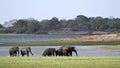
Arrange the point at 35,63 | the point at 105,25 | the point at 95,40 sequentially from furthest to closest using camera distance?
the point at 105,25
the point at 95,40
the point at 35,63

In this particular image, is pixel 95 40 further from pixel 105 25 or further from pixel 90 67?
pixel 105 25

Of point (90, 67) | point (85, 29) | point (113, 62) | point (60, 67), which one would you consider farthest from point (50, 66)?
point (85, 29)

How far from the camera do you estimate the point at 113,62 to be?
22844 millimetres

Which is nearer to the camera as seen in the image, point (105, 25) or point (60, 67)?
point (60, 67)

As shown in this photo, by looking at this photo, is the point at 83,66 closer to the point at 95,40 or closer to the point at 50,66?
the point at 50,66

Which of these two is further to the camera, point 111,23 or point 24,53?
point 111,23

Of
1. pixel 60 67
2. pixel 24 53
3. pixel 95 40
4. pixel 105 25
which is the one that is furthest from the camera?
pixel 105 25

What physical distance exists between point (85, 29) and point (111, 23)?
12.5 meters

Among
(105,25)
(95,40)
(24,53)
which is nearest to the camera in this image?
(24,53)

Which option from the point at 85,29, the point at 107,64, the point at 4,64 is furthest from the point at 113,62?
the point at 85,29

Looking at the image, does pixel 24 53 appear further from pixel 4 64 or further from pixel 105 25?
pixel 105 25

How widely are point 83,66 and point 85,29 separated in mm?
172532

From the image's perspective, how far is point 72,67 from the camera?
2106cm

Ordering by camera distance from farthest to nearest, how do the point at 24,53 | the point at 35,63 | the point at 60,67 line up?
1. the point at 24,53
2. the point at 35,63
3. the point at 60,67
